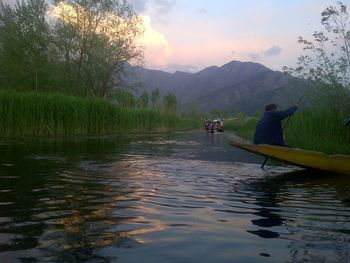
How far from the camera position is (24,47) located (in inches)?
1335

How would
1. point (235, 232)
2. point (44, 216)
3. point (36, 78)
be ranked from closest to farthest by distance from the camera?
point (235, 232) < point (44, 216) < point (36, 78)

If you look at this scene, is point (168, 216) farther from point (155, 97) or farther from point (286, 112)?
point (155, 97)

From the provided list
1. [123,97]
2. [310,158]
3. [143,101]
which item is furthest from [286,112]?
[143,101]

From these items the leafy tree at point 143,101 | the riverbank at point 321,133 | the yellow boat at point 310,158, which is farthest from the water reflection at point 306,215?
the leafy tree at point 143,101

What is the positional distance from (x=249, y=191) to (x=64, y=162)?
5682mm

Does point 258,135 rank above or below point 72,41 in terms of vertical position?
below

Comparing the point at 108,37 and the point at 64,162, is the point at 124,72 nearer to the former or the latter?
the point at 108,37

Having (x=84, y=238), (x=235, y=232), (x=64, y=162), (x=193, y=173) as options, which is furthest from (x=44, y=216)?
(x=64, y=162)

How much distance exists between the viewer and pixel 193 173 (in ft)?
34.4

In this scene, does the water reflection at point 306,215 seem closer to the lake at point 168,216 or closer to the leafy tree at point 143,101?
the lake at point 168,216

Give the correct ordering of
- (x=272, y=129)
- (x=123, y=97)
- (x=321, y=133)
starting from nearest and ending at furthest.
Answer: (x=272, y=129) → (x=321, y=133) → (x=123, y=97)

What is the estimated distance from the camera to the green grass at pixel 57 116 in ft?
70.6

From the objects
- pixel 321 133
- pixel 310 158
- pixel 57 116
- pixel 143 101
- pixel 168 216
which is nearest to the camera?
pixel 168 216

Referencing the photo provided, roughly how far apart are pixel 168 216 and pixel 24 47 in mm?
31087
